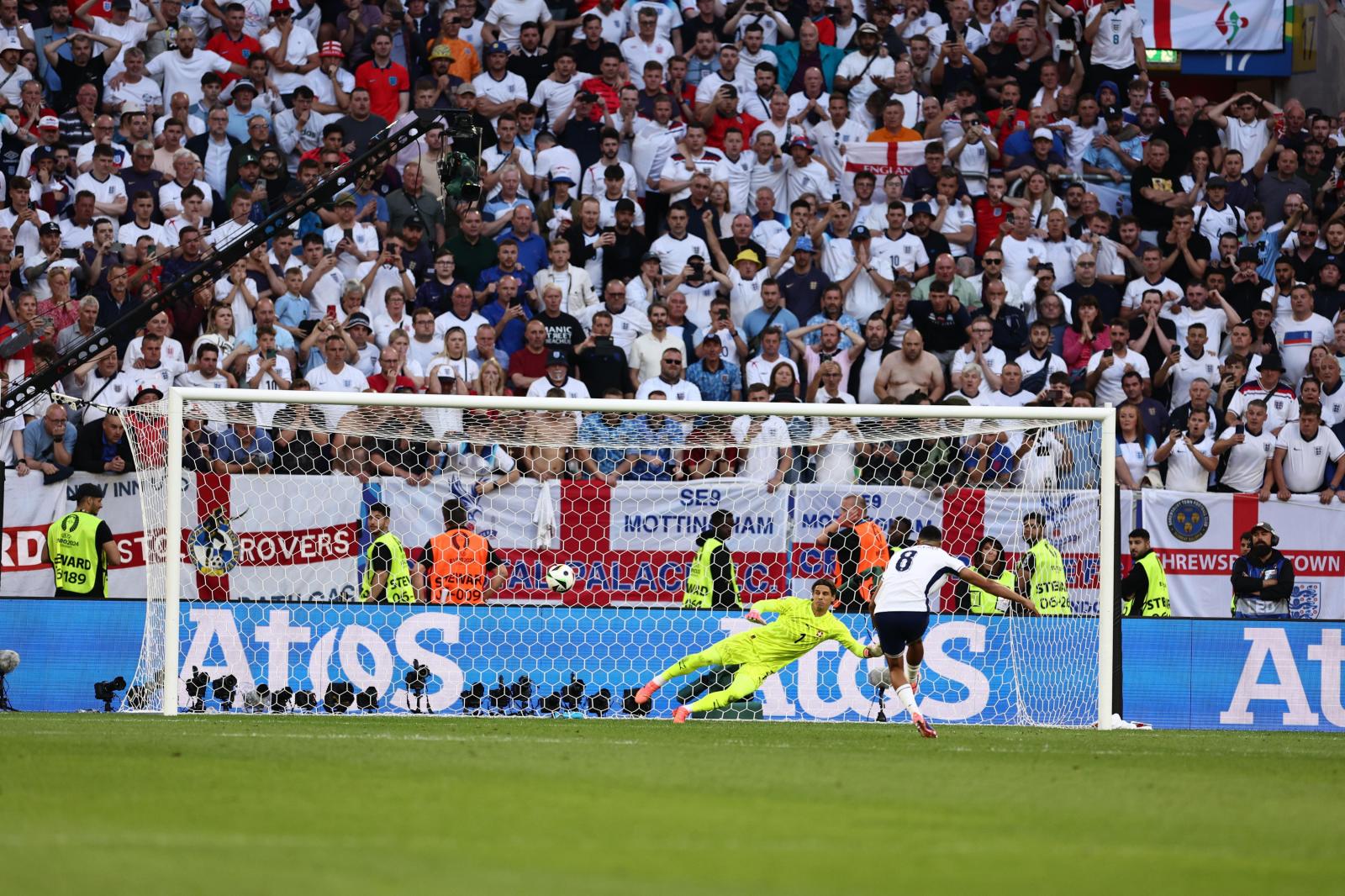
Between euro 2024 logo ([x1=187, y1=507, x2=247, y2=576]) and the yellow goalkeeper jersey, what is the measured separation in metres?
4.99

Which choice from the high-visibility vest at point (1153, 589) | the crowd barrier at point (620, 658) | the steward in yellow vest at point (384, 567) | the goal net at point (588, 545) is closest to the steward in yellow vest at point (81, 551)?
the crowd barrier at point (620, 658)

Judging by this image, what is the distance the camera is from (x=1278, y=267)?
2128 centimetres

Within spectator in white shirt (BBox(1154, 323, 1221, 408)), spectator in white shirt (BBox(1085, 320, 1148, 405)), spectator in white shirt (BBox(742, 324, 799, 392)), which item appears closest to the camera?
spectator in white shirt (BBox(742, 324, 799, 392))

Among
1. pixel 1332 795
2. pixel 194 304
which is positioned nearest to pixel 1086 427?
pixel 1332 795

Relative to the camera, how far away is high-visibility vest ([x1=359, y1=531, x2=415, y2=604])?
16469mm

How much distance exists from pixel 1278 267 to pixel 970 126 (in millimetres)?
3994

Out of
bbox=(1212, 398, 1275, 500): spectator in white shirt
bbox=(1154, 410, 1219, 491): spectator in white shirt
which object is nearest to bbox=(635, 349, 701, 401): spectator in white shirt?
bbox=(1154, 410, 1219, 491): spectator in white shirt

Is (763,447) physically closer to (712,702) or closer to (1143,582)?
(712,702)

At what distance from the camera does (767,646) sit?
14.9 metres

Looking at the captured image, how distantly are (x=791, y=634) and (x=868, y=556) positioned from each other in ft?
8.39

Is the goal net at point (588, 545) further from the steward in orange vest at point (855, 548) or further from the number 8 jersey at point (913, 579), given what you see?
the number 8 jersey at point (913, 579)

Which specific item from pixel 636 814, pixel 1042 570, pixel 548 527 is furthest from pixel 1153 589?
pixel 636 814

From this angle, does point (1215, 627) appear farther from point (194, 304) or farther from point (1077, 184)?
point (194, 304)

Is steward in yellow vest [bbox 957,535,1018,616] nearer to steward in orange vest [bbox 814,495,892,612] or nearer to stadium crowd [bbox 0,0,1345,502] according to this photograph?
stadium crowd [bbox 0,0,1345,502]
